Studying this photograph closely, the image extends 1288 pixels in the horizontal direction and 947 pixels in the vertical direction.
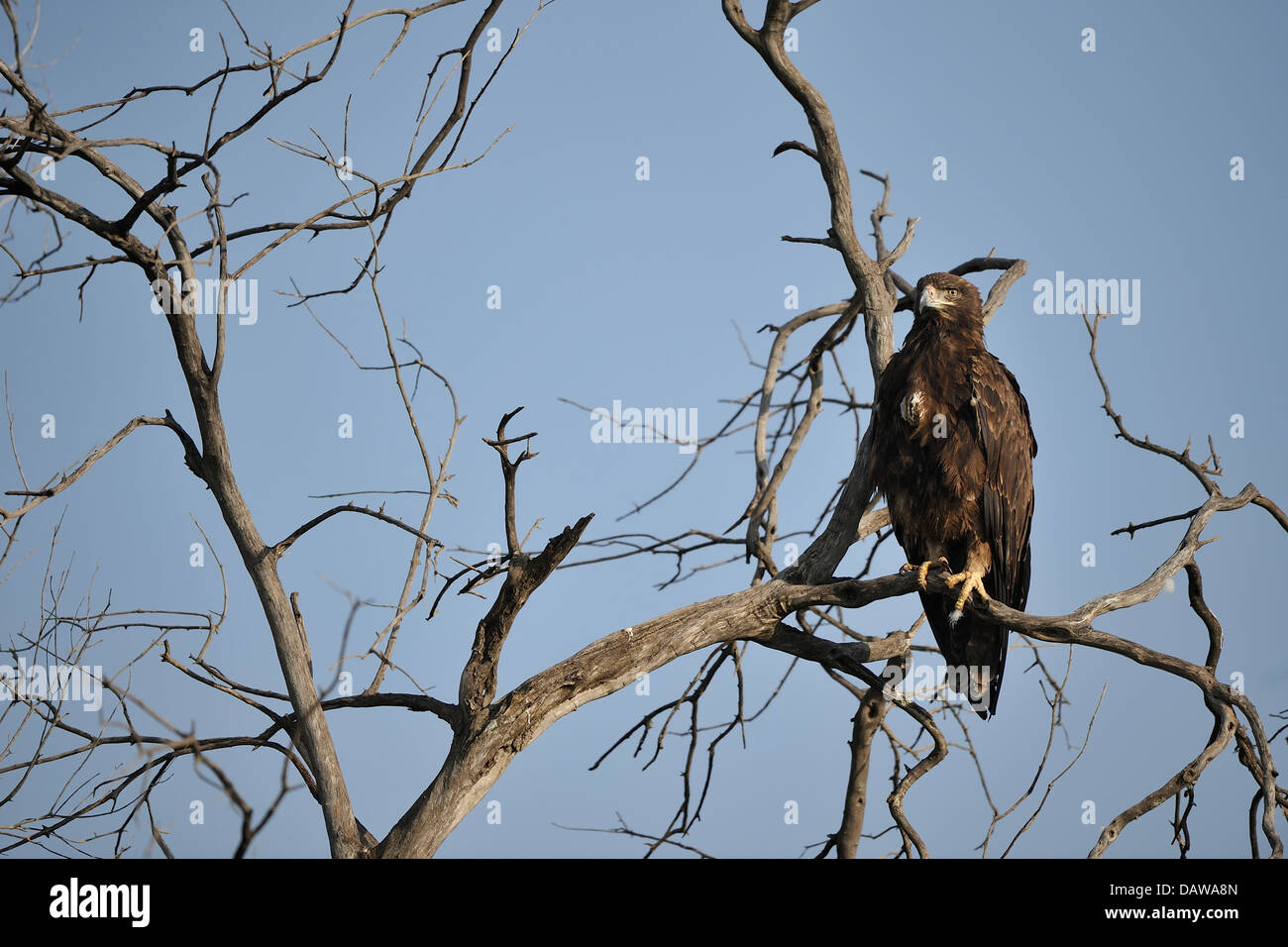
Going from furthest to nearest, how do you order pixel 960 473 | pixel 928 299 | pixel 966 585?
pixel 928 299
pixel 960 473
pixel 966 585

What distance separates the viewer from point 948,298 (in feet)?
13.7

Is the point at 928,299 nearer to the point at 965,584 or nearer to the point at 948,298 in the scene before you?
the point at 948,298

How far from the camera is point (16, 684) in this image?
9.92 ft

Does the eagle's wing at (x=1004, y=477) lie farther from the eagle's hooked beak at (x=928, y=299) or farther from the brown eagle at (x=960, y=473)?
the eagle's hooked beak at (x=928, y=299)

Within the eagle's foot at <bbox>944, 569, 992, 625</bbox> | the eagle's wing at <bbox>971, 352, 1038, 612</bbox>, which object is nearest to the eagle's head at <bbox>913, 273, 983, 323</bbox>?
the eagle's wing at <bbox>971, 352, 1038, 612</bbox>

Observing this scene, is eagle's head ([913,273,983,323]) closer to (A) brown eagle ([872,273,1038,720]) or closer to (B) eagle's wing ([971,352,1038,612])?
(A) brown eagle ([872,273,1038,720])

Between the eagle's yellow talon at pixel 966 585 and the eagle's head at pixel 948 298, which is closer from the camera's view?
the eagle's yellow talon at pixel 966 585

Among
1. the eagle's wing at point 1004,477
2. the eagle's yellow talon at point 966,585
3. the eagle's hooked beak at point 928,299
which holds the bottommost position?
the eagle's yellow talon at point 966,585

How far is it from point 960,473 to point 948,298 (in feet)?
2.53

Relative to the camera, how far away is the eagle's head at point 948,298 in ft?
13.5

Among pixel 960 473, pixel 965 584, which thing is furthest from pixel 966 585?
pixel 960 473

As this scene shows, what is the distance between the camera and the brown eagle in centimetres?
389

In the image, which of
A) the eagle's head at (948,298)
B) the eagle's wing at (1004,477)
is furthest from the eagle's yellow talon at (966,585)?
the eagle's head at (948,298)
